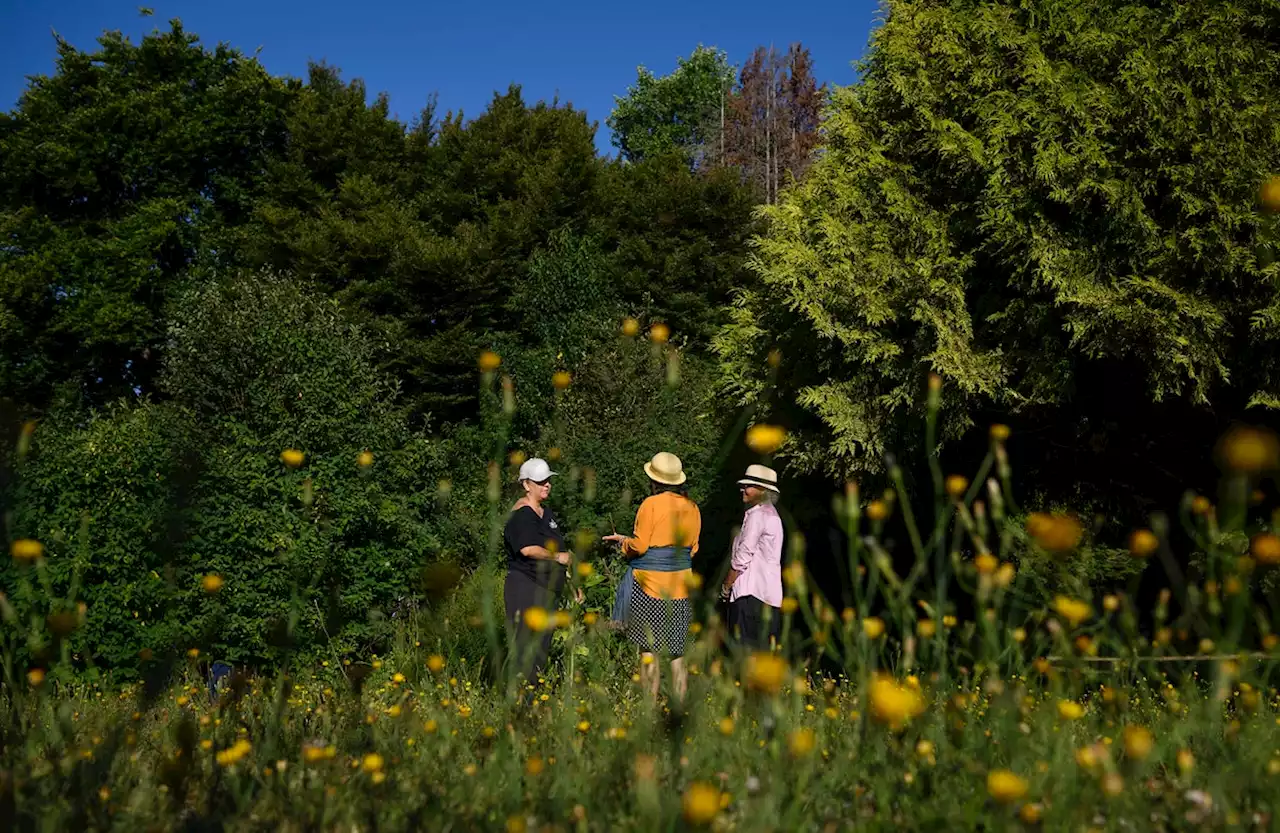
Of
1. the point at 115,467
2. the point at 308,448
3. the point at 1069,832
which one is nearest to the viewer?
the point at 1069,832

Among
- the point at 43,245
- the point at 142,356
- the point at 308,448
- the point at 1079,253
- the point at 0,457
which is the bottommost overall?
the point at 0,457

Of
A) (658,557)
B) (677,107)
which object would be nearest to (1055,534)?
(658,557)

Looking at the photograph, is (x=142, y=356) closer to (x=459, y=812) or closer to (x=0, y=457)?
(x=0, y=457)

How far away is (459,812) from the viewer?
188 cm

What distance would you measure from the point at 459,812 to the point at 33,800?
78cm

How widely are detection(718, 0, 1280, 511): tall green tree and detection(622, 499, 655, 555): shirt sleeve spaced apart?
188 centimetres

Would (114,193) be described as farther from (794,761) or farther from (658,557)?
(794,761)

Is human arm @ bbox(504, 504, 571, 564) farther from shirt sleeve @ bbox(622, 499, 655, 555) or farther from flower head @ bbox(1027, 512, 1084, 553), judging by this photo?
flower head @ bbox(1027, 512, 1084, 553)

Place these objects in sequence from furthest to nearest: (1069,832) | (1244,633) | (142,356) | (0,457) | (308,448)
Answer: (142,356) → (308,448) → (0,457) → (1244,633) → (1069,832)

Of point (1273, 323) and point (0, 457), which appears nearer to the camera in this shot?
point (1273, 323)

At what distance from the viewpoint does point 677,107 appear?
35156mm

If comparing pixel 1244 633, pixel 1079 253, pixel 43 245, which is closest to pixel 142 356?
pixel 43 245

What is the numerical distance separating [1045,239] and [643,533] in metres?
3.28

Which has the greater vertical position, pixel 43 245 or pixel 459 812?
pixel 43 245
